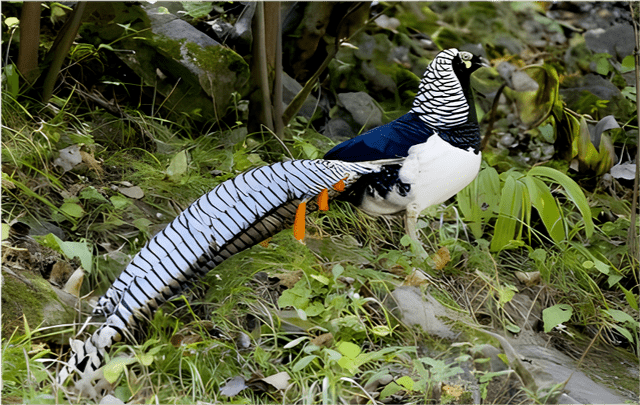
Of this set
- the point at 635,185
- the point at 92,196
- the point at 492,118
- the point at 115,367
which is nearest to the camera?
the point at 115,367

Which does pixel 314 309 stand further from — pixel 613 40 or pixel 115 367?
pixel 613 40

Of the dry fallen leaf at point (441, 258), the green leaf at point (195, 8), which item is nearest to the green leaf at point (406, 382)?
the dry fallen leaf at point (441, 258)

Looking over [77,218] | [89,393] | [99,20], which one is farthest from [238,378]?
[99,20]

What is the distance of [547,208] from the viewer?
73.7 inches

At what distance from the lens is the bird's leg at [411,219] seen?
1.78 meters

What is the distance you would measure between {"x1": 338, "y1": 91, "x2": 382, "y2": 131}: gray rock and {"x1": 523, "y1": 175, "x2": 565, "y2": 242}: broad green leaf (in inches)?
19.4

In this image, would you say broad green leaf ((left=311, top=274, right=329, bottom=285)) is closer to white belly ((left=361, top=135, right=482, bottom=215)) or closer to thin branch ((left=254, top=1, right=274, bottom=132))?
white belly ((left=361, top=135, right=482, bottom=215))

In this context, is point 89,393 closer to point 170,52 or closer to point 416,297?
point 416,297

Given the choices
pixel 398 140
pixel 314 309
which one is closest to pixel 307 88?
pixel 398 140

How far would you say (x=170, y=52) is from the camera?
1.87 metres

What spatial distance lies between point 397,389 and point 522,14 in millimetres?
1263

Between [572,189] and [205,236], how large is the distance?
3.66 feet

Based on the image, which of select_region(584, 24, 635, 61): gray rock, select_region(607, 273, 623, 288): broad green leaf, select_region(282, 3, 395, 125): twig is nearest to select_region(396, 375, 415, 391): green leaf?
select_region(607, 273, 623, 288): broad green leaf

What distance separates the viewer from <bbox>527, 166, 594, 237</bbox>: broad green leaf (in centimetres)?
190
